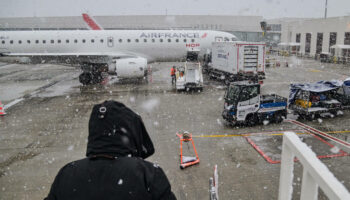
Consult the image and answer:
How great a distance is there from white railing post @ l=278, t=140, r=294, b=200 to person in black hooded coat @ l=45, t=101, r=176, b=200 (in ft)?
2.76

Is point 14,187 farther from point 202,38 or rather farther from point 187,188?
point 202,38

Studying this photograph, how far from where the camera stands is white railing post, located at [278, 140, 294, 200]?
1.84m

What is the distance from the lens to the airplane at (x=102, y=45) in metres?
21.1

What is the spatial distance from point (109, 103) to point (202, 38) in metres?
21.1

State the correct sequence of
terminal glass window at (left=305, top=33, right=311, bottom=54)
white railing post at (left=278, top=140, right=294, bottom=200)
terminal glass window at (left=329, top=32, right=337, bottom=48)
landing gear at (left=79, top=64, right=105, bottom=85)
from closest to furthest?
white railing post at (left=278, top=140, right=294, bottom=200), landing gear at (left=79, top=64, right=105, bottom=85), terminal glass window at (left=329, top=32, right=337, bottom=48), terminal glass window at (left=305, top=33, right=311, bottom=54)

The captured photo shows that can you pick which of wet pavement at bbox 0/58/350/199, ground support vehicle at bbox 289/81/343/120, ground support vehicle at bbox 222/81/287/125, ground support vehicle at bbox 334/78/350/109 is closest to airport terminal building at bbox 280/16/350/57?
wet pavement at bbox 0/58/350/199

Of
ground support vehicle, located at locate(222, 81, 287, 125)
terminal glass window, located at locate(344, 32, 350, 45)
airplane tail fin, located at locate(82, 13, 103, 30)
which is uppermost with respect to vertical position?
airplane tail fin, located at locate(82, 13, 103, 30)

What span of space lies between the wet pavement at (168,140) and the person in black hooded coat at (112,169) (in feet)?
6.33

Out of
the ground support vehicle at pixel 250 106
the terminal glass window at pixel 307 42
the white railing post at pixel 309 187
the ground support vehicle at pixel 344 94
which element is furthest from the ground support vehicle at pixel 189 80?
the terminal glass window at pixel 307 42

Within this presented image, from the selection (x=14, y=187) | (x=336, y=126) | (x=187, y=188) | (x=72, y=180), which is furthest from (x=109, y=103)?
(x=336, y=126)

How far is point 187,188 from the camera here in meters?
6.66

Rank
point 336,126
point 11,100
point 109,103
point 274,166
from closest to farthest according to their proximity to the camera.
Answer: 1. point 109,103
2. point 274,166
3. point 336,126
4. point 11,100

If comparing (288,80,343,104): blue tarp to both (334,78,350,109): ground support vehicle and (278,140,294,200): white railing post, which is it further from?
(278,140,294,200): white railing post

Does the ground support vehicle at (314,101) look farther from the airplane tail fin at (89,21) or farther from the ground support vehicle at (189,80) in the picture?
the airplane tail fin at (89,21)
